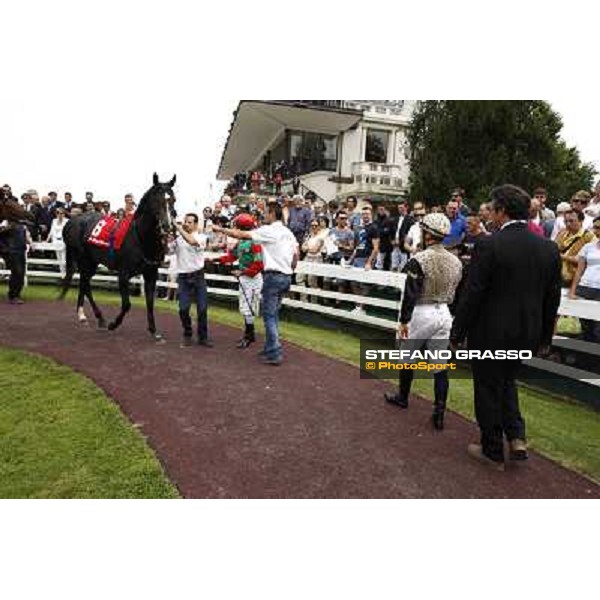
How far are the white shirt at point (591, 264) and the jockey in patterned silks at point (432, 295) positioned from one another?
2673mm

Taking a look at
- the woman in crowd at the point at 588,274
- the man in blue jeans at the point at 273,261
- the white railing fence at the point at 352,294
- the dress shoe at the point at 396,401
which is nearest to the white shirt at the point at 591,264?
the woman in crowd at the point at 588,274

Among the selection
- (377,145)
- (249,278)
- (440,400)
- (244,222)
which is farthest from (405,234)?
(377,145)

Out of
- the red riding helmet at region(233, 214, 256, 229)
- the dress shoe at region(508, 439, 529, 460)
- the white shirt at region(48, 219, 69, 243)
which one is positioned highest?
the red riding helmet at region(233, 214, 256, 229)

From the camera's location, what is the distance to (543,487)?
3.87m

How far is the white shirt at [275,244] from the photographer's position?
254 inches

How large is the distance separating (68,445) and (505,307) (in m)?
3.70

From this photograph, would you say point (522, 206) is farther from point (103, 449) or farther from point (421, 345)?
point (103, 449)

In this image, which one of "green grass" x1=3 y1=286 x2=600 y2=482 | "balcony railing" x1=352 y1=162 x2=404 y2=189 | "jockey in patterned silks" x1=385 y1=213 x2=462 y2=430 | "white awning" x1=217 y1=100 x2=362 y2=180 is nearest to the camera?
"green grass" x1=3 y1=286 x2=600 y2=482

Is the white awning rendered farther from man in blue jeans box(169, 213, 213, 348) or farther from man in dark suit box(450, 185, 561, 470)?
man in dark suit box(450, 185, 561, 470)

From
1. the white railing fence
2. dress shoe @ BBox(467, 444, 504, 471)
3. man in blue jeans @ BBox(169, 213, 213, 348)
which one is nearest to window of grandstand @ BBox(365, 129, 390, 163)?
the white railing fence

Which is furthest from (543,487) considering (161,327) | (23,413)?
(161,327)

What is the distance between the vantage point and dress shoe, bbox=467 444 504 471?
13.4ft

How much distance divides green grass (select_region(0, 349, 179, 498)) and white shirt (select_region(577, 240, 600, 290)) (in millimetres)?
5597

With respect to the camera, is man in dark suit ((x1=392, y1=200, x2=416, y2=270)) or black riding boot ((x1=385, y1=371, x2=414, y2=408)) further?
man in dark suit ((x1=392, y1=200, x2=416, y2=270))
